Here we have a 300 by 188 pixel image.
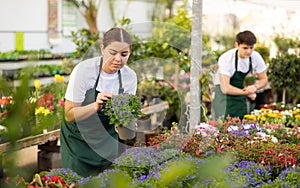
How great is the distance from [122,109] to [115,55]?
23 cm

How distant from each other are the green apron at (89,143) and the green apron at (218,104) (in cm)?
59

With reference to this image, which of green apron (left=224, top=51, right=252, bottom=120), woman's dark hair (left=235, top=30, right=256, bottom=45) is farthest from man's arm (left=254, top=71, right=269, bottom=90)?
woman's dark hair (left=235, top=30, right=256, bottom=45)

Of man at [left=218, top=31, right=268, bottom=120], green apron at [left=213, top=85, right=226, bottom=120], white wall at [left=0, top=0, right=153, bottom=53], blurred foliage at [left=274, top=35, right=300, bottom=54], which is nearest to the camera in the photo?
green apron at [left=213, top=85, right=226, bottom=120]

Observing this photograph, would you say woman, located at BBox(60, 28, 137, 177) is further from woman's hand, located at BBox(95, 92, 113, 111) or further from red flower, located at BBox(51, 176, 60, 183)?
red flower, located at BBox(51, 176, 60, 183)

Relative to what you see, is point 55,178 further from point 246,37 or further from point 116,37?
point 246,37

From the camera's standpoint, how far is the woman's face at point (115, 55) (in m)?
1.86

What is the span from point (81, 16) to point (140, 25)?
652cm

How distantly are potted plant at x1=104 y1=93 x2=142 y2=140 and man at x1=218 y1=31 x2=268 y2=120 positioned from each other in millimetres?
1458

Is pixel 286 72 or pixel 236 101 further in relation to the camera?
pixel 286 72

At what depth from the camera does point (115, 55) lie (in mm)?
1884

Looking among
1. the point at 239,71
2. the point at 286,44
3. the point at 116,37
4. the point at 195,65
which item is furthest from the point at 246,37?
the point at 286,44

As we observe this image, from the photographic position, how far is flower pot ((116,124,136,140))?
6.28 feet

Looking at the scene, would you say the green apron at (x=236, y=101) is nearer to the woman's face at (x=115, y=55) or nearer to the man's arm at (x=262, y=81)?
the man's arm at (x=262, y=81)

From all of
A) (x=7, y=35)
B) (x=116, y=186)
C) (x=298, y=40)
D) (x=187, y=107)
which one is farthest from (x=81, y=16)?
(x=116, y=186)
